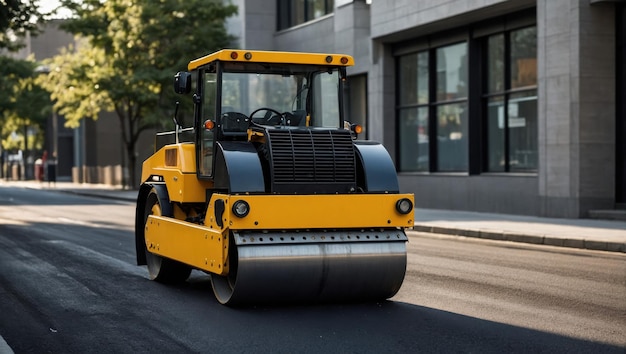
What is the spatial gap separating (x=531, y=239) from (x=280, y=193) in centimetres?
919

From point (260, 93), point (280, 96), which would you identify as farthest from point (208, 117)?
point (280, 96)

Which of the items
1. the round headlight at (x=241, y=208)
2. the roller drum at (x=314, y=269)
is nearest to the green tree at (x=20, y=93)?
the roller drum at (x=314, y=269)

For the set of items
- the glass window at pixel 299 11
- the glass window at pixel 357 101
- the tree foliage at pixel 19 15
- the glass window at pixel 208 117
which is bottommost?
the glass window at pixel 208 117

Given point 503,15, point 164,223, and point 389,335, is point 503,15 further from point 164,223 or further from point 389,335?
point 389,335

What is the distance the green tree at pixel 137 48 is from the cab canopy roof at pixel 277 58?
1177 inches

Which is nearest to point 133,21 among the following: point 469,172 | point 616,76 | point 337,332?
point 469,172

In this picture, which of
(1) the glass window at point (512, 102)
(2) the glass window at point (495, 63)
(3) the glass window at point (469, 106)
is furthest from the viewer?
(2) the glass window at point (495, 63)

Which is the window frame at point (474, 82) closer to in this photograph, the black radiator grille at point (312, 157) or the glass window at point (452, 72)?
the glass window at point (452, 72)

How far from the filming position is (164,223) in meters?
11.6

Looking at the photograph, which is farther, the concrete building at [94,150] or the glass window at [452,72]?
the concrete building at [94,150]

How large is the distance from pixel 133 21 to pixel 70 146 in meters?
39.2

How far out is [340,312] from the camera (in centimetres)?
992

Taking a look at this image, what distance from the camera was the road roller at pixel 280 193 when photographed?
980 cm

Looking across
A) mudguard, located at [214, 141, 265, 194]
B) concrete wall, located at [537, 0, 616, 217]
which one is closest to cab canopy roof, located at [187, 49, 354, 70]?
mudguard, located at [214, 141, 265, 194]
